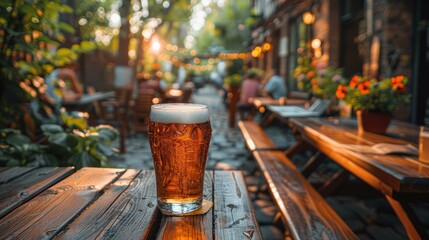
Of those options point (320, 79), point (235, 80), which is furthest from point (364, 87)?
point (235, 80)

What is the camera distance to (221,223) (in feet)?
3.16

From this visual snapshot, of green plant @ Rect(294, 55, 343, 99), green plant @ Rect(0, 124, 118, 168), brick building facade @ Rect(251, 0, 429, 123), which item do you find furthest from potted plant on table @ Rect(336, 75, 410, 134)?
brick building facade @ Rect(251, 0, 429, 123)

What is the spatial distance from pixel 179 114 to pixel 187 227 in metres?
0.30

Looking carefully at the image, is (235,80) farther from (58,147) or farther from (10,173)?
(10,173)

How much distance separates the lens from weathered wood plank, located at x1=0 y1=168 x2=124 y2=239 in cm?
88

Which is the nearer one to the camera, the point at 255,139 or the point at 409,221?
the point at 409,221

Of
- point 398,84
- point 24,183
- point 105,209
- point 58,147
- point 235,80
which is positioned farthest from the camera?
point 235,80

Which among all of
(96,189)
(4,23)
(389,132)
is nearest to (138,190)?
(96,189)

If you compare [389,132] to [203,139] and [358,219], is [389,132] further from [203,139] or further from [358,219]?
[203,139]

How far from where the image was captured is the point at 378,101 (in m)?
2.58

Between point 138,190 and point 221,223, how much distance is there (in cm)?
39

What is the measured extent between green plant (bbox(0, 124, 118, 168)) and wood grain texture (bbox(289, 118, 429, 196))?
1462 mm

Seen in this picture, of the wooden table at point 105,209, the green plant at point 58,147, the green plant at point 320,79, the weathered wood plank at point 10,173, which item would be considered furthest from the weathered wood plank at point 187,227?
the green plant at point 320,79

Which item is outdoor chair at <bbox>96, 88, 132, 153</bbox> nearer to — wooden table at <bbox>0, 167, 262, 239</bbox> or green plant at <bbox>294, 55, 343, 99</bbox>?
green plant at <bbox>294, 55, 343, 99</bbox>
